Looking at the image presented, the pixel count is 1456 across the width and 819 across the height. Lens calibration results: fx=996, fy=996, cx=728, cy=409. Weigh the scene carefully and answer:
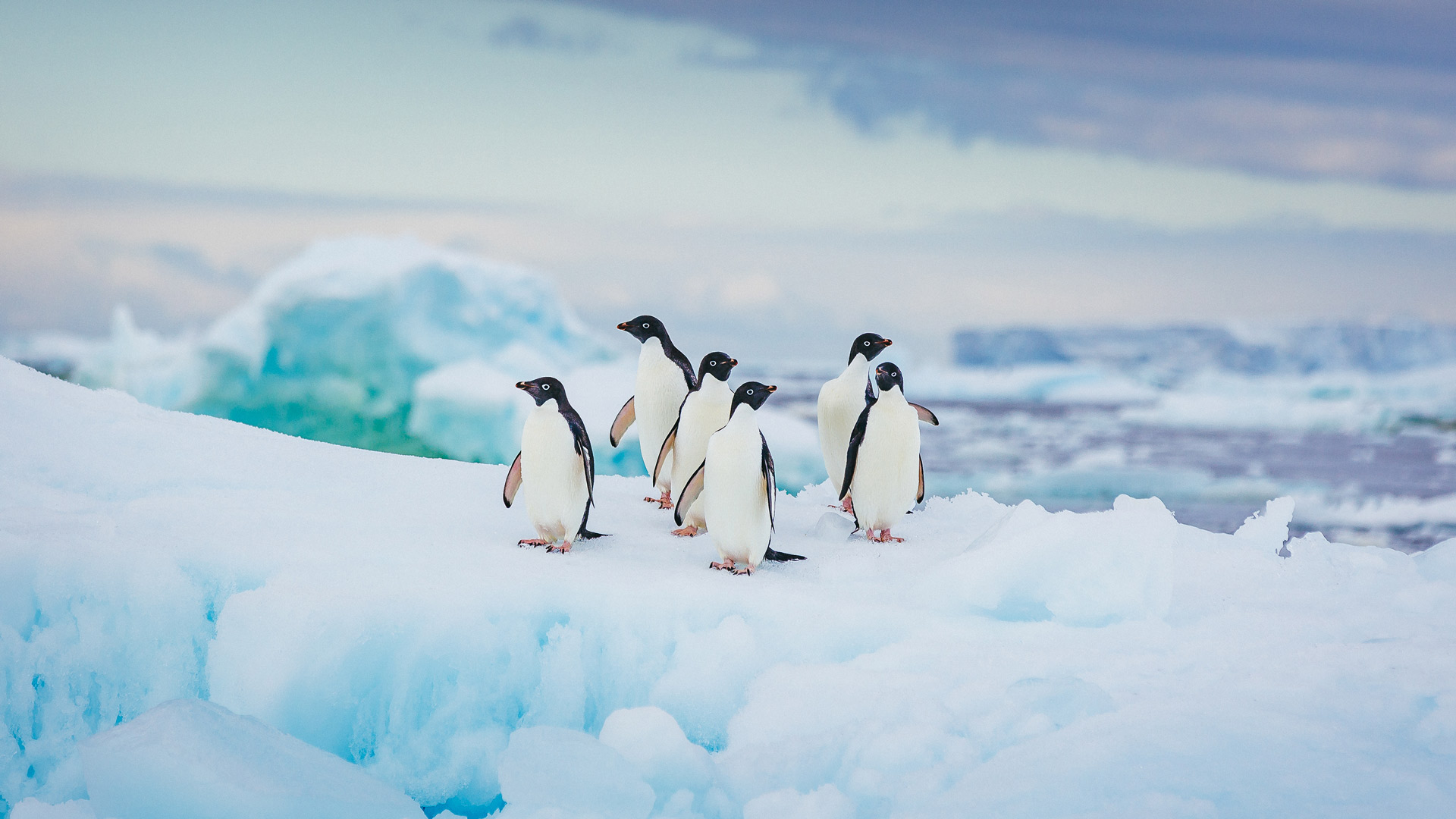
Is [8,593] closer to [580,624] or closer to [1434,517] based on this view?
[580,624]

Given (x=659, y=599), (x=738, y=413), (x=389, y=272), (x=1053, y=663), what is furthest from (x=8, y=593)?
(x=389, y=272)

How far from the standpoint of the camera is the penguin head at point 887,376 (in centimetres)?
392

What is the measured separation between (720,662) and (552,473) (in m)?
1.04

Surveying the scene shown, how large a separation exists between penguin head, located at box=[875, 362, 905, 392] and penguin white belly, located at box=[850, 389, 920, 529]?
4cm

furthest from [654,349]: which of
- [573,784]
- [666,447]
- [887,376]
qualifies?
[573,784]

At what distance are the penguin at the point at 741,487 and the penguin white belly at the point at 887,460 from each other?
1.96 feet

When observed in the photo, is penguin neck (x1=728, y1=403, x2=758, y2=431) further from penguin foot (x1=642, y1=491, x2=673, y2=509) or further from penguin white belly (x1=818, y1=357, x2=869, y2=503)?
penguin foot (x1=642, y1=491, x2=673, y2=509)

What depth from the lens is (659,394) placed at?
4.43 metres

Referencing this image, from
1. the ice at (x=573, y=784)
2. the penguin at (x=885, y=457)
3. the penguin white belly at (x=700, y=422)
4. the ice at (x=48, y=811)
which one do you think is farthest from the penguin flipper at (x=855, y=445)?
the ice at (x=48, y=811)

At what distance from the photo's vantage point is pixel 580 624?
300 centimetres

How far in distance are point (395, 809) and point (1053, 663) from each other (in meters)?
1.80

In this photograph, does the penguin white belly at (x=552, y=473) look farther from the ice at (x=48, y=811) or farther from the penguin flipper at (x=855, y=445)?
the ice at (x=48, y=811)

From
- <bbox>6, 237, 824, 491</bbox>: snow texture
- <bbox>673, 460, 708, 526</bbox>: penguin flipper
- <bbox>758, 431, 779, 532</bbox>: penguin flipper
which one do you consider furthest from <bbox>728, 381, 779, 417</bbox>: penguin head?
<bbox>6, 237, 824, 491</bbox>: snow texture

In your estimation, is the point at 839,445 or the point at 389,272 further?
the point at 389,272
